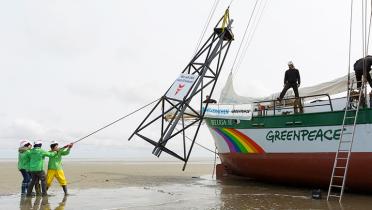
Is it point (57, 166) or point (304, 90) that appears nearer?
point (57, 166)

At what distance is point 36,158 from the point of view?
35.3ft

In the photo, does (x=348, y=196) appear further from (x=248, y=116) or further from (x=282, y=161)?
(x=248, y=116)

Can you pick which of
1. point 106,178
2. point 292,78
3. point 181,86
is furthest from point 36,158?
point 292,78

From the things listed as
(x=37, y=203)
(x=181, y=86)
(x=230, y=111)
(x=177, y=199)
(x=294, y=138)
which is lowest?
(x=37, y=203)

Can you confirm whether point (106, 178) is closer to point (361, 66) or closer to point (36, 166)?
point (36, 166)

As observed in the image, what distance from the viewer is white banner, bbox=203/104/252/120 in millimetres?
13453

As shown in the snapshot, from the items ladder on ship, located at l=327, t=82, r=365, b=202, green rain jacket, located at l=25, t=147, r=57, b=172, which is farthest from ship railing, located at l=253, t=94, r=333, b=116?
green rain jacket, located at l=25, t=147, r=57, b=172

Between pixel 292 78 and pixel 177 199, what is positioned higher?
pixel 292 78

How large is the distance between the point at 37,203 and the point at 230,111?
6831 mm

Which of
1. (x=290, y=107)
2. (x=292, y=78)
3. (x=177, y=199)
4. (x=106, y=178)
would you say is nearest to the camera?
(x=177, y=199)

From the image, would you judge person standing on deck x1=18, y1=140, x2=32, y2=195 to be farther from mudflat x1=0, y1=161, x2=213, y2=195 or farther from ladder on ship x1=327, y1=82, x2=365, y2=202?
ladder on ship x1=327, y1=82, x2=365, y2=202

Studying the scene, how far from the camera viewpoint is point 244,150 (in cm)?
1389

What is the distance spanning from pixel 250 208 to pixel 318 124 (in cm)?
389

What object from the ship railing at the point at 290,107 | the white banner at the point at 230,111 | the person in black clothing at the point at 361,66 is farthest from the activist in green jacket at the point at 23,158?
the person in black clothing at the point at 361,66
